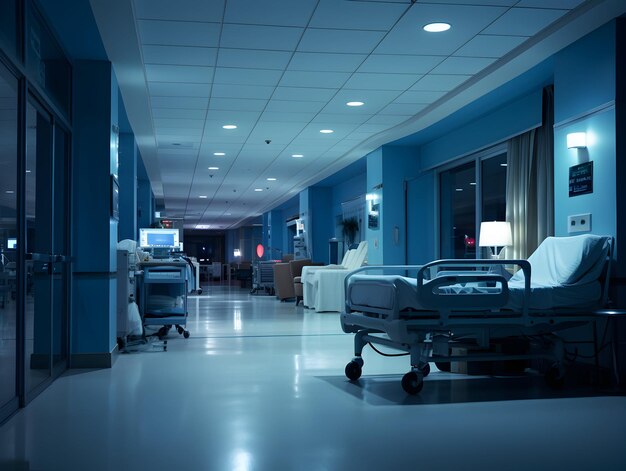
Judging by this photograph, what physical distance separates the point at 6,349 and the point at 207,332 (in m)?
2.43

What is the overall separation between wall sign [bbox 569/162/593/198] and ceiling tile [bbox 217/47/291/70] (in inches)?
112

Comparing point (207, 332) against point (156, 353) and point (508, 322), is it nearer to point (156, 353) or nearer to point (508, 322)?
point (156, 353)

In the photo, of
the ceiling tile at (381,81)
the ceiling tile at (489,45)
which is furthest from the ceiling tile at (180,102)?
the ceiling tile at (489,45)

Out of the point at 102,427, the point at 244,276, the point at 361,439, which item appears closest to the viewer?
the point at 361,439

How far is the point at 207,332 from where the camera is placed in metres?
9.14

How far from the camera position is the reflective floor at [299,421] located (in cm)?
329

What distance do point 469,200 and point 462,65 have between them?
349cm

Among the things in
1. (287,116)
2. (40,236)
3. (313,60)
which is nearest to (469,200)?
(287,116)

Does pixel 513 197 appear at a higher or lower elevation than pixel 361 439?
higher

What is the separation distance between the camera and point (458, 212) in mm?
10766

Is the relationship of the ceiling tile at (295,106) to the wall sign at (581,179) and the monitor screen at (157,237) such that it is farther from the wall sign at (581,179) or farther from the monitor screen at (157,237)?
the wall sign at (581,179)

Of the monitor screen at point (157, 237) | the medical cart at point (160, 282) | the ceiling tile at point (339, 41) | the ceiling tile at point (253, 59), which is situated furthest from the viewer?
the monitor screen at point (157, 237)

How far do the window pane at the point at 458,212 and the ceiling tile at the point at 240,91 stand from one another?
11.9ft

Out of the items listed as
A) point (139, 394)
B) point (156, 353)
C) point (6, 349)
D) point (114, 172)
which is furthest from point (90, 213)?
point (6, 349)
